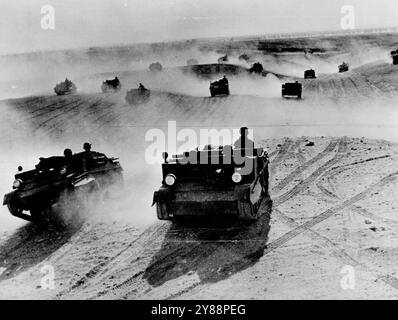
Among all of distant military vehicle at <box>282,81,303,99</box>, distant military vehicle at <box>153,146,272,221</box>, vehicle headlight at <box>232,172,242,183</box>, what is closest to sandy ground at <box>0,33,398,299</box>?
distant military vehicle at <box>153,146,272,221</box>

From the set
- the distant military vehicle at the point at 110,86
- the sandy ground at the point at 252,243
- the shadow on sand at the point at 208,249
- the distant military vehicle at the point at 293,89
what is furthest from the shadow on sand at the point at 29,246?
the distant military vehicle at the point at 110,86

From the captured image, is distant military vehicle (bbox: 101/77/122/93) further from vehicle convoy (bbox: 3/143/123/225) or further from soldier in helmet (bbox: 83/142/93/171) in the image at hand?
vehicle convoy (bbox: 3/143/123/225)

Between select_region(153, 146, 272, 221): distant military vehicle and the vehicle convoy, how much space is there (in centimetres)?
266

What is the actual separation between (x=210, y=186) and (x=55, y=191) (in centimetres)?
394

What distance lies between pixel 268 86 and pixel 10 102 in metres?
20.7

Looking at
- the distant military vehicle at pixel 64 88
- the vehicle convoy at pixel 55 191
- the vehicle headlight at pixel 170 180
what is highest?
the distant military vehicle at pixel 64 88

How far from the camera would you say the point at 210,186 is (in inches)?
341

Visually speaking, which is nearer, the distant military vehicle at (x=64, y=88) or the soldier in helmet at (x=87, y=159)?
the soldier in helmet at (x=87, y=159)

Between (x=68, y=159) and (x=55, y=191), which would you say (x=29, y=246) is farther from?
(x=68, y=159)

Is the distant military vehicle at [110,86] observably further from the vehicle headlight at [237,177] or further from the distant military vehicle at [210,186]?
the vehicle headlight at [237,177]

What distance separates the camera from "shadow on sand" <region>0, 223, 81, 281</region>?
8328 mm

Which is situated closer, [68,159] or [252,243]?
[252,243]

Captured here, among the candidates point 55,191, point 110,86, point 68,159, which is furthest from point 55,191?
point 110,86

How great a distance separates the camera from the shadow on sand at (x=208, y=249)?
24.0 ft
